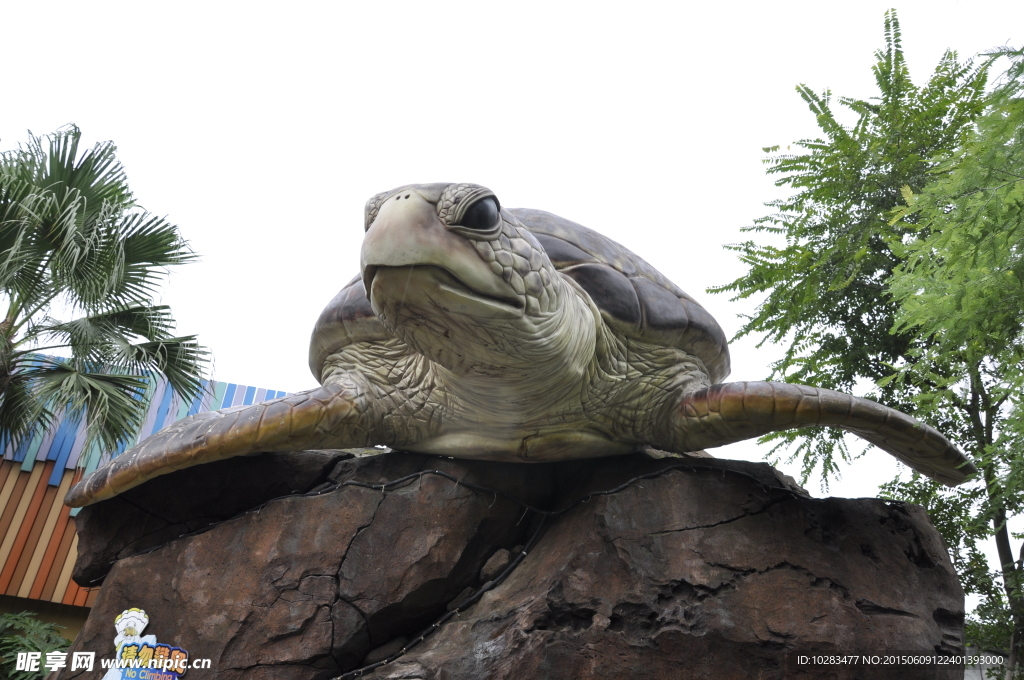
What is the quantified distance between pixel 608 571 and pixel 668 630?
0.30m

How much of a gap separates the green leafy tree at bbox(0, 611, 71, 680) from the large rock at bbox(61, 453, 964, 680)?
3969 millimetres

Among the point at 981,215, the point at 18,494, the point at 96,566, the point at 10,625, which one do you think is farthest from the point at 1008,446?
the point at 18,494

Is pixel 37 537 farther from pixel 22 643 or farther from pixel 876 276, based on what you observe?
pixel 876 276

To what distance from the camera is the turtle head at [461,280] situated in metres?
1.97

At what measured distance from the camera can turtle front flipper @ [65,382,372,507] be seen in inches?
110

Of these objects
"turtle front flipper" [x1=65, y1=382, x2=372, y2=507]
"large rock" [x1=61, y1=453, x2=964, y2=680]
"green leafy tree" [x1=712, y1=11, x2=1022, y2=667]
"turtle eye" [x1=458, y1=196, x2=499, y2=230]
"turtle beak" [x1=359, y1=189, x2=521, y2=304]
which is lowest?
"large rock" [x1=61, y1=453, x2=964, y2=680]

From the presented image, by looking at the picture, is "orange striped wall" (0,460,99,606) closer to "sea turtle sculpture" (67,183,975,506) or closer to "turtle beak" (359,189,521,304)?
"sea turtle sculpture" (67,183,975,506)

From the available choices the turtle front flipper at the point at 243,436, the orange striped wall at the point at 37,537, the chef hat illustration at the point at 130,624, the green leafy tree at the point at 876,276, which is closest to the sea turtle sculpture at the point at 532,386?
the turtle front flipper at the point at 243,436

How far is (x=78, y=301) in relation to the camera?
5.81 meters

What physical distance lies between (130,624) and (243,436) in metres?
0.90

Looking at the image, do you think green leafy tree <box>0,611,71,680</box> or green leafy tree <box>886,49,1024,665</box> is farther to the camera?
green leafy tree <box>0,611,71,680</box>

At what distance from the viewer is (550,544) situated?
2781mm

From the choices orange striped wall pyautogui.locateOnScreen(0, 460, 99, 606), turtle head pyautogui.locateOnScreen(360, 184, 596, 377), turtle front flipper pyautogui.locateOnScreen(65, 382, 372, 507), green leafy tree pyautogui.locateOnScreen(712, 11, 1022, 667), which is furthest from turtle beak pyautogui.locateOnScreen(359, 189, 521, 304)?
orange striped wall pyautogui.locateOnScreen(0, 460, 99, 606)

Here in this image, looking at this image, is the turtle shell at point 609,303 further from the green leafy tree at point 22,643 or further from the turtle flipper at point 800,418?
the green leafy tree at point 22,643
